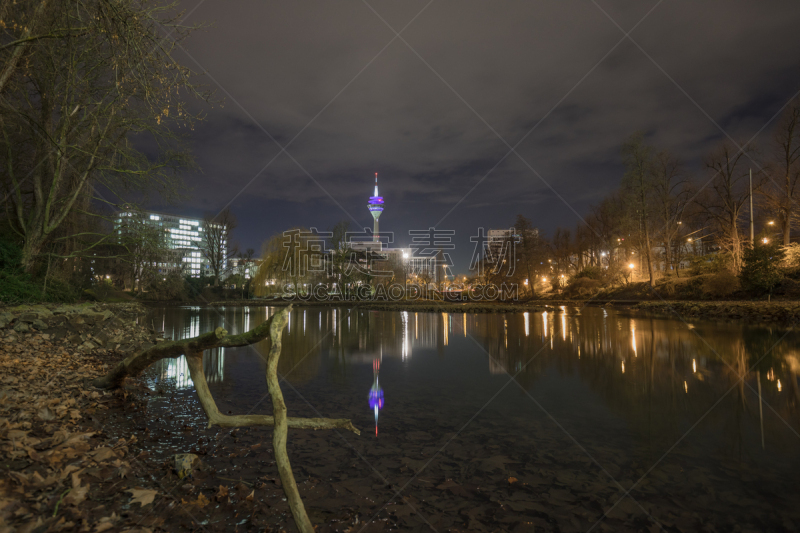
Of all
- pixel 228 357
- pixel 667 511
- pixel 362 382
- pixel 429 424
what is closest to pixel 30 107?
pixel 228 357

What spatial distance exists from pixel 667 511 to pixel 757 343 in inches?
518

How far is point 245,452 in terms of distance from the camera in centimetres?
448

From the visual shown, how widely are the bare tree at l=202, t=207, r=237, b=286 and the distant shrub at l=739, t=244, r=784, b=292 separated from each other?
1900 inches

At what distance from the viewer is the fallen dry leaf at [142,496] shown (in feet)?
10.4

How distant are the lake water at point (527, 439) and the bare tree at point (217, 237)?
133 feet

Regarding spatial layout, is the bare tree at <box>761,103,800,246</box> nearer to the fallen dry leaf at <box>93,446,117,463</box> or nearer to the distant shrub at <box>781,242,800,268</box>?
the distant shrub at <box>781,242,800,268</box>

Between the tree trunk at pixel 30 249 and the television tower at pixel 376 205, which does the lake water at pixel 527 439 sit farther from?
the television tower at pixel 376 205

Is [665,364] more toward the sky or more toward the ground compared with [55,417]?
more toward the ground

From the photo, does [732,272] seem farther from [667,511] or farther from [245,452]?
[245,452]

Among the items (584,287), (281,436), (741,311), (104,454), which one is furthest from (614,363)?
(584,287)

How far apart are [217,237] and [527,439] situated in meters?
48.4

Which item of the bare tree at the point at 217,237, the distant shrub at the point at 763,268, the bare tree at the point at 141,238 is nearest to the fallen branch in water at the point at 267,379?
the bare tree at the point at 141,238

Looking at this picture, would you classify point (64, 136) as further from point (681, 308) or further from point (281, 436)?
point (681, 308)

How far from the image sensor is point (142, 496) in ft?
10.6
